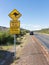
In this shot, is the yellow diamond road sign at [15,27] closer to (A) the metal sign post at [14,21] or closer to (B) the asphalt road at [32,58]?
(A) the metal sign post at [14,21]

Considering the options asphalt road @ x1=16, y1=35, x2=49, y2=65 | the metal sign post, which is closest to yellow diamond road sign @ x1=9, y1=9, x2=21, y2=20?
the metal sign post

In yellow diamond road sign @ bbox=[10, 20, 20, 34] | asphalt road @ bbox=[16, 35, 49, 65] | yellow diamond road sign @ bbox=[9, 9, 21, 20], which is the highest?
yellow diamond road sign @ bbox=[9, 9, 21, 20]

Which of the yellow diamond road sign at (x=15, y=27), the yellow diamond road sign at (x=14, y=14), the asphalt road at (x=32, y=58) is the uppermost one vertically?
the yellow diamond road sign at (x=14, y=14)

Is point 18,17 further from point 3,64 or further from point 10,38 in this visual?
point 10,38

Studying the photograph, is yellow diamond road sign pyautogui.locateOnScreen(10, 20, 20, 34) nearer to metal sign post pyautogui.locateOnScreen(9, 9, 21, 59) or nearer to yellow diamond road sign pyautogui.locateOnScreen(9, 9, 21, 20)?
metal sign post pyautogui.locateOnScreen(9, 9, 21, 59)

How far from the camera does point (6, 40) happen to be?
3322cm

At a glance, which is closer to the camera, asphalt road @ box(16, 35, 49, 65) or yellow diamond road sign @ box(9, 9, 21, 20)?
asphalt road @ box(16, 35, 49, 65)

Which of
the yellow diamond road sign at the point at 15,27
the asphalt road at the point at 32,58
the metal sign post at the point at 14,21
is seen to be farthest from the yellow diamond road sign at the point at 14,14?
the asphalt road at the point at 32,58

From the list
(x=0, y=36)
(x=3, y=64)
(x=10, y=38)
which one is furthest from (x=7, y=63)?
(x=10, y=38)

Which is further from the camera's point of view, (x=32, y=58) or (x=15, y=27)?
(x=15, y=27)

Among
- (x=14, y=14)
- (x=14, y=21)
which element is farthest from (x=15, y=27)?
(x=14, y=14)

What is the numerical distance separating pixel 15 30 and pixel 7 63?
2.82 metres

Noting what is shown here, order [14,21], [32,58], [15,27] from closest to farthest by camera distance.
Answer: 1. [32,58]
2. [14,21]
3. [15,27]

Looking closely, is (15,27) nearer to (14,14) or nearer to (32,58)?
(14,14)
